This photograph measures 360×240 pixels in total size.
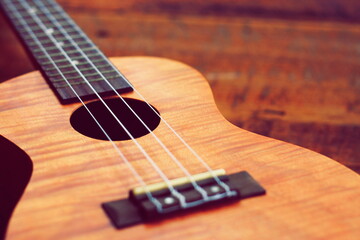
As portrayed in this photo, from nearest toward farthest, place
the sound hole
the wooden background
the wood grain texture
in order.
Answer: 1. the wood grain texture
2. the sound hole
3. the wooden background

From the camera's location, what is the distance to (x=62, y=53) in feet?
2.77

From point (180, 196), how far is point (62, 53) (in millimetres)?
430

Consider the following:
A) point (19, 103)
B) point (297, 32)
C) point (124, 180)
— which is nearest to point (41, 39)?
point (19, 103)

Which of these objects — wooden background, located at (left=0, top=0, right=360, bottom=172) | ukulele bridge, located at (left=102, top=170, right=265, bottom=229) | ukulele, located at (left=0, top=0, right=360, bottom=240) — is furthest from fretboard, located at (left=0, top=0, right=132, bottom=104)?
ukulele bridge, located at (left=102, top=170, right=265, bottom=229)

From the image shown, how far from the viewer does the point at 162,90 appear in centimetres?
75

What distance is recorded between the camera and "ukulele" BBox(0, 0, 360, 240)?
1.56ft

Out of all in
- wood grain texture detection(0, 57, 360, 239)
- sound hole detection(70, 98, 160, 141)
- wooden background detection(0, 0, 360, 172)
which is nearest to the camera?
wood grain texture detection(0, 57, 360, 239)

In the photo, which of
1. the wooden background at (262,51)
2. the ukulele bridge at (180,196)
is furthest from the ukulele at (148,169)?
the wooden background at (262,51)

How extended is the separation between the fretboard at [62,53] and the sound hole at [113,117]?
2 cm

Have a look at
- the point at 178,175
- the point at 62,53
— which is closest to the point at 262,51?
the point at 62,53

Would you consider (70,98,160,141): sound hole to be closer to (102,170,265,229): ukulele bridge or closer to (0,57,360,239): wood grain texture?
(0,57,360,239): wood grain texture

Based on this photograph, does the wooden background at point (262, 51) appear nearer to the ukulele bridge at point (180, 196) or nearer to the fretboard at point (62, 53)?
the fretboard at point (62, 53)

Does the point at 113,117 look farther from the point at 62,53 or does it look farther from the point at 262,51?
the point at 262,51

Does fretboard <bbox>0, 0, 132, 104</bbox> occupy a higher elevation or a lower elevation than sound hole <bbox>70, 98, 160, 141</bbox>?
higher
